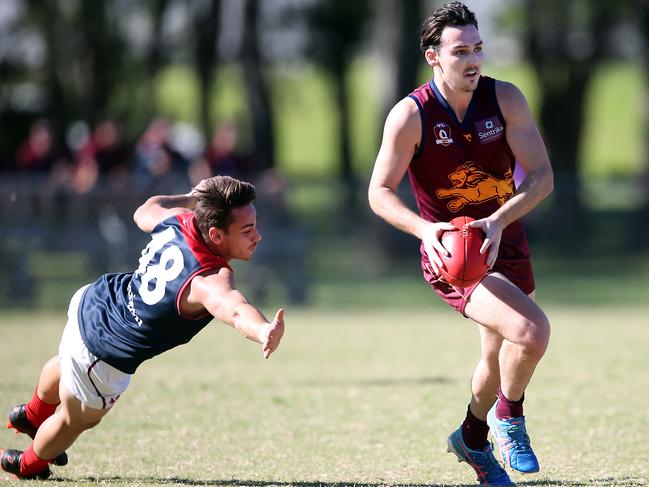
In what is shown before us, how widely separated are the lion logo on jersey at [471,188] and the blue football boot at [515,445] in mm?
1080

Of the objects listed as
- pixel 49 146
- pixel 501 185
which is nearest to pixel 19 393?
pixel 501 185

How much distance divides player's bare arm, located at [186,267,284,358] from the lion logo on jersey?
4.13 ft

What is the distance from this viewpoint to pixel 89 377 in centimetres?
530

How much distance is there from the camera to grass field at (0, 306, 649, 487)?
581 cm

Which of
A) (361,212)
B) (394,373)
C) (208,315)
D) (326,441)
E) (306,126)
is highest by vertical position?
(208,315)

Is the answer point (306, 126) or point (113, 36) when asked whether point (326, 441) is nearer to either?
point (113, 36)

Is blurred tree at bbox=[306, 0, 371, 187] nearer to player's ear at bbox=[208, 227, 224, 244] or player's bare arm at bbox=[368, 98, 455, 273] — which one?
player's bare arm at bbox=[368, 98, 455, 273]

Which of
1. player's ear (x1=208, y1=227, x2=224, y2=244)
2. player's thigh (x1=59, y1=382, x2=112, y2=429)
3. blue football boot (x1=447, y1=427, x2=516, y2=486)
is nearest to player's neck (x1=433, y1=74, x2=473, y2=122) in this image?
player's ear (x1=208, y1=227, x2=224, y2=244)

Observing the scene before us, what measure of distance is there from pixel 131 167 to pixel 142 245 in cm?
342

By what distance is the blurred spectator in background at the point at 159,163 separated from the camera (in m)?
16.0

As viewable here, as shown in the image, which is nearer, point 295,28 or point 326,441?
point 326,441

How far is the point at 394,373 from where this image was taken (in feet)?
31.1

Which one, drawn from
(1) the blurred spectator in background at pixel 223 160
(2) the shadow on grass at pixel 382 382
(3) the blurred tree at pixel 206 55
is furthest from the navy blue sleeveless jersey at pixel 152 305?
(3) the blurred tree at pixel 206 55

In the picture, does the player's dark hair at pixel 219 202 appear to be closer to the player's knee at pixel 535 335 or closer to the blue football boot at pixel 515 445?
the player's knee at pixel 535 335
